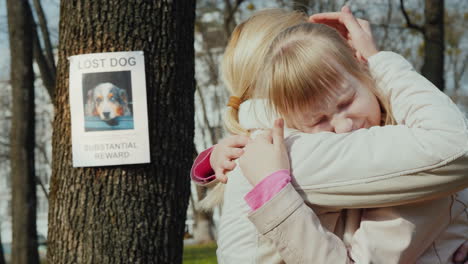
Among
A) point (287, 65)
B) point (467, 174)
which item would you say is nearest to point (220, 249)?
point (287, 65)

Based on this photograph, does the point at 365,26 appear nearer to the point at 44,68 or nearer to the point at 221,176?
the point at 221,176

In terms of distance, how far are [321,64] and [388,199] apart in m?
0.38

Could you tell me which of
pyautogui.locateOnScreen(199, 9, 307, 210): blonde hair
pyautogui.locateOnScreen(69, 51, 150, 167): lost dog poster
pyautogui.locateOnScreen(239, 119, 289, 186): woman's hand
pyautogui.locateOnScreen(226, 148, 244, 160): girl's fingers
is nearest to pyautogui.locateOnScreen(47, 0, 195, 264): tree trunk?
pyautogui.locateOnScreen(69, 51, 150, 167): lost dog poster

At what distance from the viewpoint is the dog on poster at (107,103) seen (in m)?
3.30

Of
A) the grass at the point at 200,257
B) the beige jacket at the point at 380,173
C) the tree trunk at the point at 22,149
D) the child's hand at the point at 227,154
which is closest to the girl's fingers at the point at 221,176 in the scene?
the child's hand at the point at 227,154

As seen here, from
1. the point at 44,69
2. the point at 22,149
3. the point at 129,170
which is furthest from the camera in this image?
the point at 44,69

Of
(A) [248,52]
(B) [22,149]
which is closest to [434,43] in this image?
(B) [22,149]

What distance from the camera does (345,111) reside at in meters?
1.78

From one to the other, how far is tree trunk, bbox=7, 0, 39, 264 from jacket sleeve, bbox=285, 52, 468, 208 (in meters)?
6.05

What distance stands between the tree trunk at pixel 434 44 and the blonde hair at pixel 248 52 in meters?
5.28

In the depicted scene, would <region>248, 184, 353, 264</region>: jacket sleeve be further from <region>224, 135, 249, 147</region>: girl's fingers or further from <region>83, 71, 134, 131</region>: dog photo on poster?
<region>83, 71, 134, 131</region>: dog photo on poster

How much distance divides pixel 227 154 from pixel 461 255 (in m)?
0.67

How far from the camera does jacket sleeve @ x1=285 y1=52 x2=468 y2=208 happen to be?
63.8 inches

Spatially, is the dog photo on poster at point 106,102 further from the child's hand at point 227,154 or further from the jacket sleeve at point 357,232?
the jacket sleeve at point 357,232
